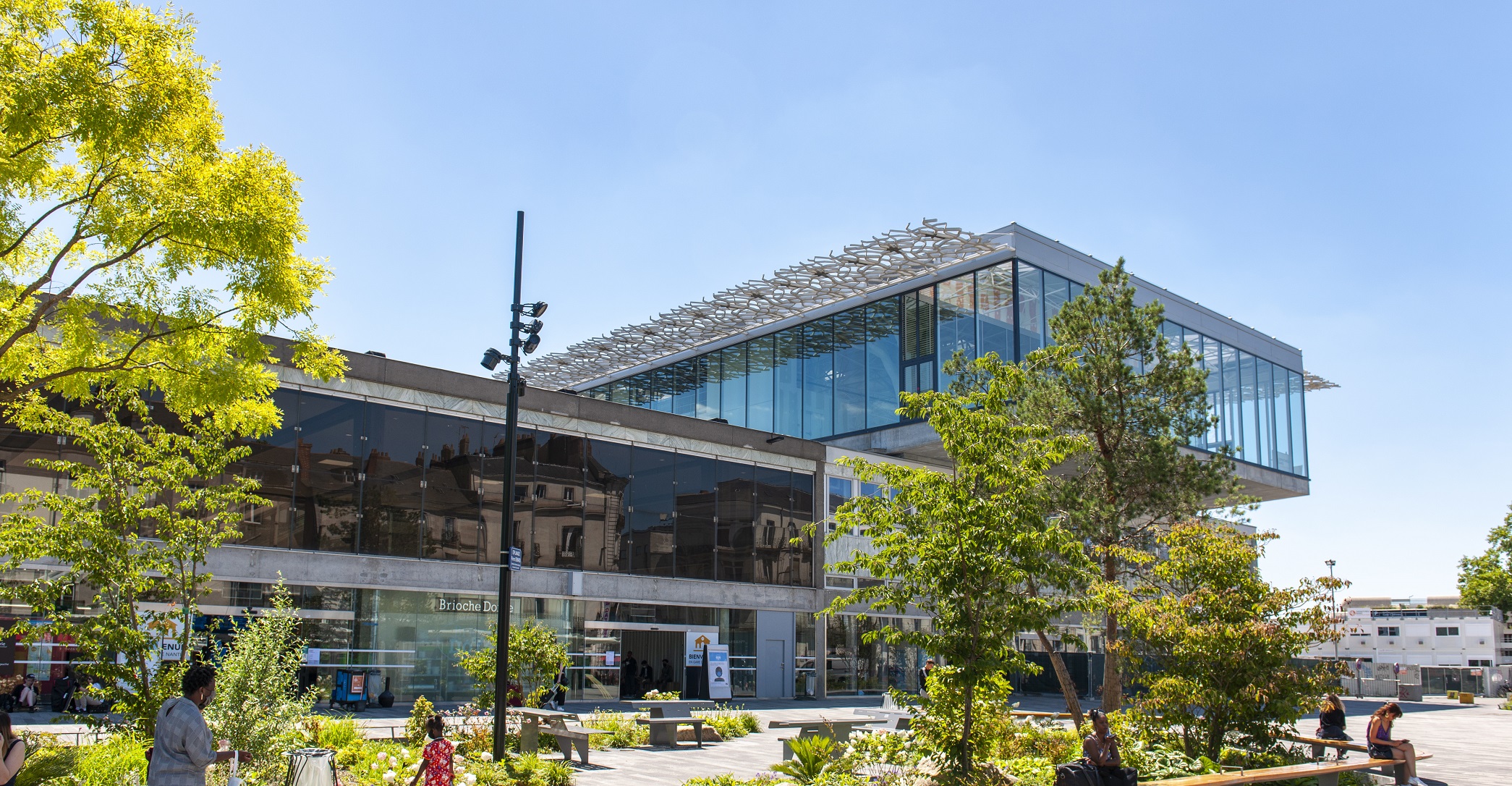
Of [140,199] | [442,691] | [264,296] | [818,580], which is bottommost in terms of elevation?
[442,691]

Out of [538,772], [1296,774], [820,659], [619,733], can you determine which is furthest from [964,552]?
[820,659]

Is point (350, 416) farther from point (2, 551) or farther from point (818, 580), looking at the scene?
point (818, 580)

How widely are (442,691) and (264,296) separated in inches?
700

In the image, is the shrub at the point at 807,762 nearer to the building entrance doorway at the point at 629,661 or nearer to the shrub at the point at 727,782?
the shrub at the point at 727,782

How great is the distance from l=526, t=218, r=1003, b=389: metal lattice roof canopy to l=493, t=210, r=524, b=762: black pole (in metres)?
22.2

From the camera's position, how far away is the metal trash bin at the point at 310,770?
11.8m

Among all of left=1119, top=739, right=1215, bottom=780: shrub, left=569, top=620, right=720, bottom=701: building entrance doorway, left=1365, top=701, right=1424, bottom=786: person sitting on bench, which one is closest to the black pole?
left=1119, top=739, right=1215, bottom=780: shrub

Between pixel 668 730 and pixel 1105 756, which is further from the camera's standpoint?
pixel 668 730

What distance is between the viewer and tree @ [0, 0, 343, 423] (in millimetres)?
13078

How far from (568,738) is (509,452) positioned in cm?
501

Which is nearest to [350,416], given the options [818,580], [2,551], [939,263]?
[2,551]

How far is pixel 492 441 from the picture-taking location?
31422 millimetres

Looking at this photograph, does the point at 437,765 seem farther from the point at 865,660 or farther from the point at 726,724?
the point at 865,660

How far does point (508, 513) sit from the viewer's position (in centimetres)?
1642
